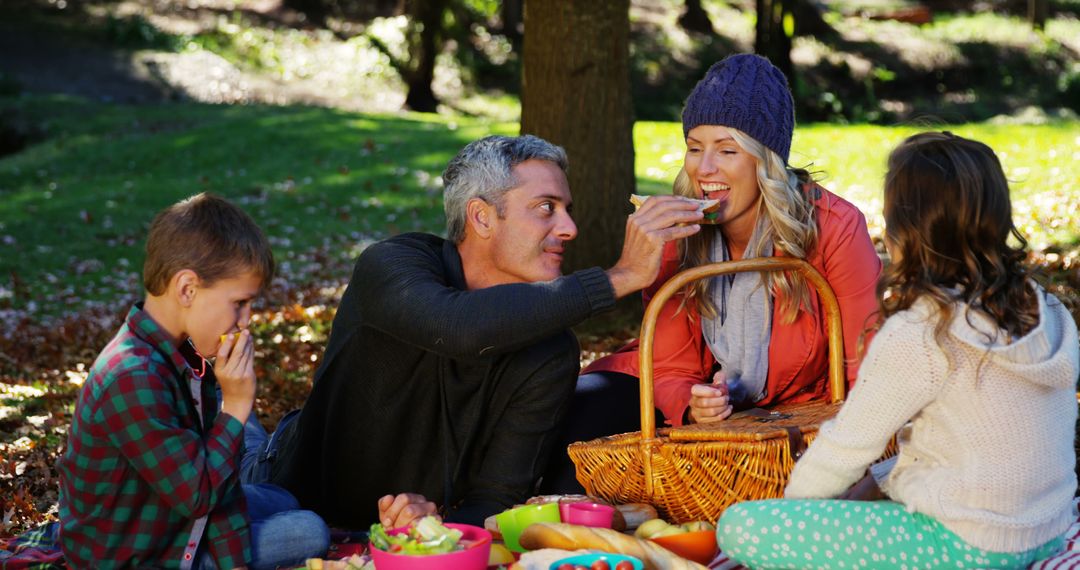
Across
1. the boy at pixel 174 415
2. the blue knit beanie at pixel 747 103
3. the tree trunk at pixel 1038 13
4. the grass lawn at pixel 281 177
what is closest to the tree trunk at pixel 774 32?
the grass lawn at pixel 281 177

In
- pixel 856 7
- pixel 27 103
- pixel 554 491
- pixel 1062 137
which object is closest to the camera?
pixel 554 491

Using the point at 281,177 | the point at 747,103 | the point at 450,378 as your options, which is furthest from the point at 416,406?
the point at 281,177

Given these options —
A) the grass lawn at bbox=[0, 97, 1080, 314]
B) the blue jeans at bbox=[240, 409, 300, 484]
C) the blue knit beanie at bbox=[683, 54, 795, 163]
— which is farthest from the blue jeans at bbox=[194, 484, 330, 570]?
the grass lawn at bbox=[0, 97, 1080, 314]

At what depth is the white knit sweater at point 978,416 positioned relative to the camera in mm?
3053

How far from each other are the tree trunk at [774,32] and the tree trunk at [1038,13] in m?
14.6

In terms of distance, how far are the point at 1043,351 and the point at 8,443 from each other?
4955mm

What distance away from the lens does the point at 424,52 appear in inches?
878

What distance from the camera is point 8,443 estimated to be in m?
5.88

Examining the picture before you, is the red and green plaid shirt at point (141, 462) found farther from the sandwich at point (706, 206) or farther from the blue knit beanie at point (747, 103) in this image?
the blue knit beanie at point (747, 103)

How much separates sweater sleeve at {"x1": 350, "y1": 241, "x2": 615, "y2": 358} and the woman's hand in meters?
0.46

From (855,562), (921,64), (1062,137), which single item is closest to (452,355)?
(855,562)

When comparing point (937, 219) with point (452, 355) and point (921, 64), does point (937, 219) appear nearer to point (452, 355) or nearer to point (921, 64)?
point (452, 355)

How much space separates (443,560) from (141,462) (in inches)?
35.9

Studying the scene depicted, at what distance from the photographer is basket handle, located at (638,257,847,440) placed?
3683 millimetres
